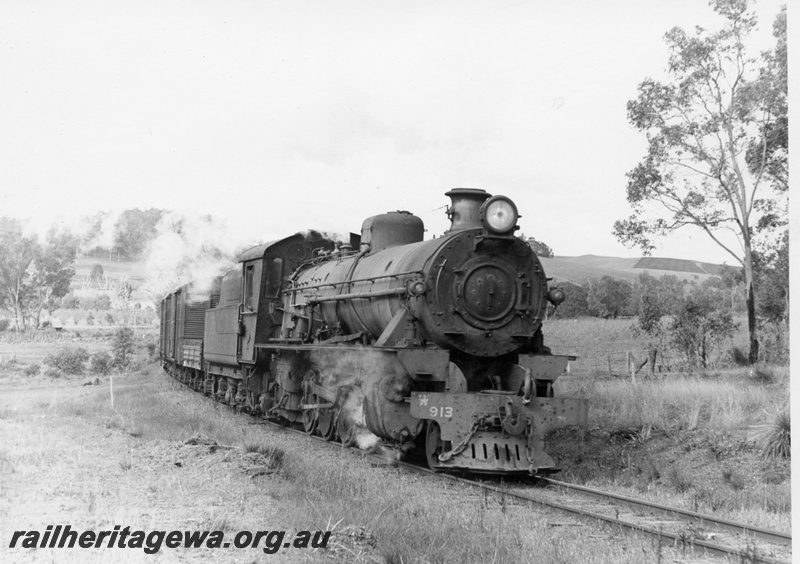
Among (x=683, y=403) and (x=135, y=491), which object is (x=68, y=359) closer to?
(x=135, y=491)

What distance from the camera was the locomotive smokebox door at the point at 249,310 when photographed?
17.2m

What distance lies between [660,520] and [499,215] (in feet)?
15.4

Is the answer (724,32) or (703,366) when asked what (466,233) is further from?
(703,366)

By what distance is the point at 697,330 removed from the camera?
68.0 ft

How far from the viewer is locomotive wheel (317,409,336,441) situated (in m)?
13.9

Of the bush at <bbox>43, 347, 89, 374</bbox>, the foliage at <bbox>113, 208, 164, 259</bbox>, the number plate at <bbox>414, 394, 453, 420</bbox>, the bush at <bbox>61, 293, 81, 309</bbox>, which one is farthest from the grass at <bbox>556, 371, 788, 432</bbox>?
the bush at <bbox>61, 293, 81, 309</bbox>

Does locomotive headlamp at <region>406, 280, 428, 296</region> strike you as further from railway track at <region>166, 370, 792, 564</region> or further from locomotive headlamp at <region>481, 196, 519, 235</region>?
railway track at <region>166, 370, 792, 564</region>

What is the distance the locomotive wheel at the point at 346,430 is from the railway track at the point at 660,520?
241 centimetres

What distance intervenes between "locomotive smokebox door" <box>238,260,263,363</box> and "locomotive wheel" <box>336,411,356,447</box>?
14.6 ft

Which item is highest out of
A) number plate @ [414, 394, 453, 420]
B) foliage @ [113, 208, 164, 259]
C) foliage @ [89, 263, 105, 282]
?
foliage @ [113, 208, 164, 259]

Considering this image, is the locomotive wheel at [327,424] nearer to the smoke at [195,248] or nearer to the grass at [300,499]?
the grass at [300,499]

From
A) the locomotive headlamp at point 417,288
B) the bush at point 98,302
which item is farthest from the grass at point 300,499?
the bush at point 98,302

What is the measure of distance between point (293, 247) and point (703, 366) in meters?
11.4

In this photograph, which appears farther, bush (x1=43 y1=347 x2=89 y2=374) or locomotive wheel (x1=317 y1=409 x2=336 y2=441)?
bush (x1=43 y1=347 x2=89 y2=374)
